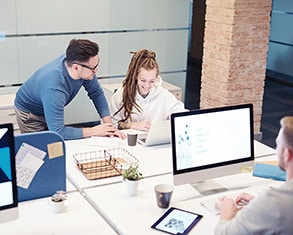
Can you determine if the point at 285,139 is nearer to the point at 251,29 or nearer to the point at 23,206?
the point at 23,206

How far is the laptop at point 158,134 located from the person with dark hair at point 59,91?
23cm

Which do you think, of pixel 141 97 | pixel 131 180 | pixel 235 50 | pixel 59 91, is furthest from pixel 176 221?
pixel 235 50

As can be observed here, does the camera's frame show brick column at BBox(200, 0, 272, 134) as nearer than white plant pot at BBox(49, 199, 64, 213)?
No

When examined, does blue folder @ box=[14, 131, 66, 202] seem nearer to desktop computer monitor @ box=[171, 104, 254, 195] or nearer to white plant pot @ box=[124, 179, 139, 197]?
white plant pot @ box=[124, 179, 139, 197]

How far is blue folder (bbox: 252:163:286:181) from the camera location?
8.96 feet

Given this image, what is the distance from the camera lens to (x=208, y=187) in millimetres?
2592

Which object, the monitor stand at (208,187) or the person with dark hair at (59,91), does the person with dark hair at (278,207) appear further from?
the person with dark hair at (59,91)

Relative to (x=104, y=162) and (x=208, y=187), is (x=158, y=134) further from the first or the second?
(x=208, y=187)

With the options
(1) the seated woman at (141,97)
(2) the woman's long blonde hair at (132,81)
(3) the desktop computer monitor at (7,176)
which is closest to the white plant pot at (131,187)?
(3) the desktop computer monitor at (7,176)

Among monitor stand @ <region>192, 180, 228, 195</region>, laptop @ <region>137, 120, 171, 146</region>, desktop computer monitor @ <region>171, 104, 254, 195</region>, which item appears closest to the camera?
desktop computer monitor @ <region>171, 104, 254, 195</region>

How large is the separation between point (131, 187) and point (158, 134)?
74 cm

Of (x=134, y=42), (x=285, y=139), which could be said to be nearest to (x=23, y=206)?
(x=285, y=139)

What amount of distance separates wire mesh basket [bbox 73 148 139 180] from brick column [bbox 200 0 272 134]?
7.37 ft

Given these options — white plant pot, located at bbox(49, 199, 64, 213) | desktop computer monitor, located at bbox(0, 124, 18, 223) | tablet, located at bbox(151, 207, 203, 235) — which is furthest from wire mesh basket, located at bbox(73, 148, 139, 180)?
desktop computer monitor, located at bbox(0, 124, 18, 223)
